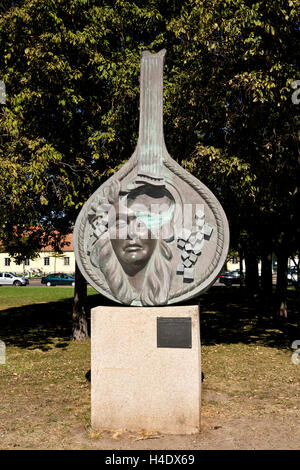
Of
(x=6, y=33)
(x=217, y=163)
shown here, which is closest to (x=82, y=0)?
(x=6, y=33)

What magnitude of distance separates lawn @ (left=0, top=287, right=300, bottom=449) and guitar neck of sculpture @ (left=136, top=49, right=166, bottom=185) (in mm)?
3475

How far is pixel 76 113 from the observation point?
10.7 m

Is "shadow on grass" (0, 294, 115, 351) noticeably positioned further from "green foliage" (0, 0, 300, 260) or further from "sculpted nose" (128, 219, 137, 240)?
"sculpted nose" (128, 219, 137, 240)

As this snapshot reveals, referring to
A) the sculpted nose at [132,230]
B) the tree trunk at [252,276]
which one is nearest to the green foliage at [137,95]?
the sculpted nose at [132,230]

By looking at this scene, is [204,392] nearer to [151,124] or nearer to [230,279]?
[151,124]

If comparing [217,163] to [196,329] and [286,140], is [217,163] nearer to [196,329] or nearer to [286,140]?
[286,140]

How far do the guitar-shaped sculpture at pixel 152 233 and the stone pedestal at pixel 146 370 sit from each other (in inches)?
15.7

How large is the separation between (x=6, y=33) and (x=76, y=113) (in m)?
2.27

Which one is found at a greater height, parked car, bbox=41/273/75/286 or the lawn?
the lawn

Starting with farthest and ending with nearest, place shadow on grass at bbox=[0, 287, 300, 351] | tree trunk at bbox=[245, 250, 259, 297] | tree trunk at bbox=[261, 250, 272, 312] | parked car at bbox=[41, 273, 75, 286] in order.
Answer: parked car at bbox=[41, 273, 75, 286], tree trunk at bbox=[245, 250, 259, 297], tree trunk at bbox=[261, 250, 272, 312], shadow on grass at bbox=[0, 287, 300, 351]

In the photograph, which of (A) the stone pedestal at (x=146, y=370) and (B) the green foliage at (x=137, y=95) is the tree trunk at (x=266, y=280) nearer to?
(B) the green foliage at (x=137, y=95)

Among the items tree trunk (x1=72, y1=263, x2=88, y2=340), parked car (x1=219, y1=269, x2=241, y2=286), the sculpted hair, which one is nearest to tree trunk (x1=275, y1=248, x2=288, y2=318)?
tree trunk (x1=72, y1=263, x2=88, y2=340)

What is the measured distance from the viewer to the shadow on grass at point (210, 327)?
12453mm

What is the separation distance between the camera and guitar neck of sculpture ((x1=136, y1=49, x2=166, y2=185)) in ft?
21.5
